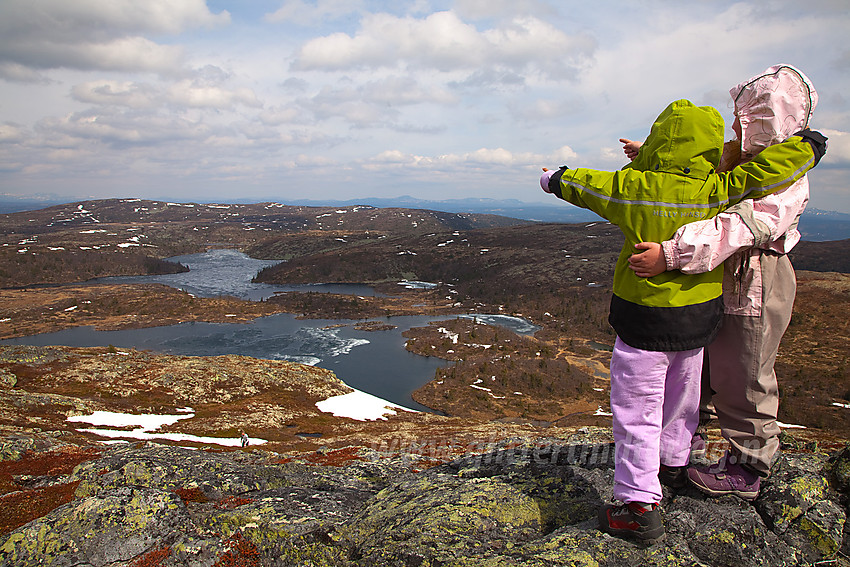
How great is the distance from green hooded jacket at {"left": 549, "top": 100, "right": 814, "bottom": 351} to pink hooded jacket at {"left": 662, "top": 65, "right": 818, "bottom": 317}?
A: 7.5 inches

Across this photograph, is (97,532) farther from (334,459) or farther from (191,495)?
(334,459)

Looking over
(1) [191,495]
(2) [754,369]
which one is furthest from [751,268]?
(1) [191,495]

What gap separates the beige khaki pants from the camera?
4652 mm

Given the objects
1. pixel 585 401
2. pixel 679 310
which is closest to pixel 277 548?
pixel 679 310

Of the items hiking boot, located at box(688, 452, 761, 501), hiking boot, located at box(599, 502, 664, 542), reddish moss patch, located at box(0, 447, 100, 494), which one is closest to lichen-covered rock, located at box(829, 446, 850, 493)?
hiking boot, located at box(688, 452, 761, 501)

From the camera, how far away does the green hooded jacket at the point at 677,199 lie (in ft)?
14.2

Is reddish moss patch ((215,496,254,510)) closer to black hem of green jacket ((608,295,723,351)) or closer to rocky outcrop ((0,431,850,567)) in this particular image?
rocky outcrop ((0,431,850,567))

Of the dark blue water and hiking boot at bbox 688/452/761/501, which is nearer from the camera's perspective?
hiking boot at bbox 688/452/761/501

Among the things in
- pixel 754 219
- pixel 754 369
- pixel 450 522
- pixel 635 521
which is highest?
pixel 754 219

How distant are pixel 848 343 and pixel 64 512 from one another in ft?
268

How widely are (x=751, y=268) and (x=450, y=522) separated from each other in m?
4.51

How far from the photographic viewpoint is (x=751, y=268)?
4598 mm

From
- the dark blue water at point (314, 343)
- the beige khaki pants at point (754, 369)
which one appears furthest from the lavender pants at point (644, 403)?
the dark blue water at point (314, 343)

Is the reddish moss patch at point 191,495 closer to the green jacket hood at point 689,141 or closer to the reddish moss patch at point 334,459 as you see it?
the reddish moss patch at point 334,459
